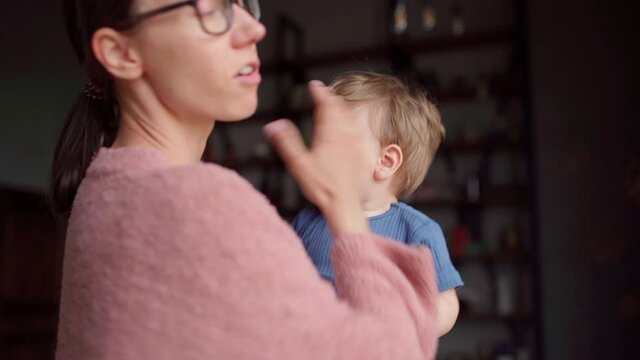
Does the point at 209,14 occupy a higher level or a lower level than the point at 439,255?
higher

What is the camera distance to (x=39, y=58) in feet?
16.4

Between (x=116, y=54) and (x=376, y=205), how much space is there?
0.72 metres

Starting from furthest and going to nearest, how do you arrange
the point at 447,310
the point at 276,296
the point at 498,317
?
the point at 498,317
the point at 447,310
the point at 276,296

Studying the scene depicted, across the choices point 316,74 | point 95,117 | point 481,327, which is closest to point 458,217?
point 481,327

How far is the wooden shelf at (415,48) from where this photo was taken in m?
4.36

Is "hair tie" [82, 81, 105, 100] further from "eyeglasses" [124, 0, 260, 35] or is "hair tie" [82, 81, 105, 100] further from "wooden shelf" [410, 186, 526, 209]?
"wooden shelf" [410, 186, 526, 209]

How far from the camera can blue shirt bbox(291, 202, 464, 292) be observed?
1173 millimetres

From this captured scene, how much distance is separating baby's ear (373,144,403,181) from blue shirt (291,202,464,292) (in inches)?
2.7

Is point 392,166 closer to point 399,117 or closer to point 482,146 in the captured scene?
point 399,117

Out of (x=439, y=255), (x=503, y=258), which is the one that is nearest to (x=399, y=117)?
(x=439, y=255)

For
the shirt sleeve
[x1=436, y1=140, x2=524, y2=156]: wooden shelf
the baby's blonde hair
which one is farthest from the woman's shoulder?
[x1=436, y1=140, x2=524, y2=156]: wooden shelf

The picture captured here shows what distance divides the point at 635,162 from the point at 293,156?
4.11m

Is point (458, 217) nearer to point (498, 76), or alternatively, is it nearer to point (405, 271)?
point (498, 76)

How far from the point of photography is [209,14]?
684 millimetres
